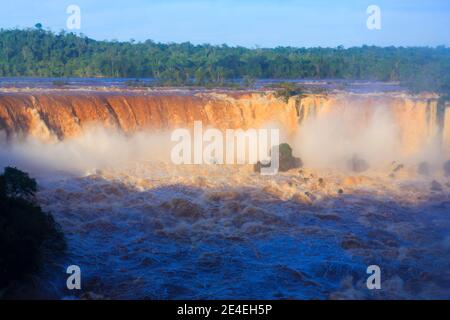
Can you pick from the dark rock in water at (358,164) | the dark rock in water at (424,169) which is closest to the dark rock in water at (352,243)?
the dark rock in water at (358,164)
